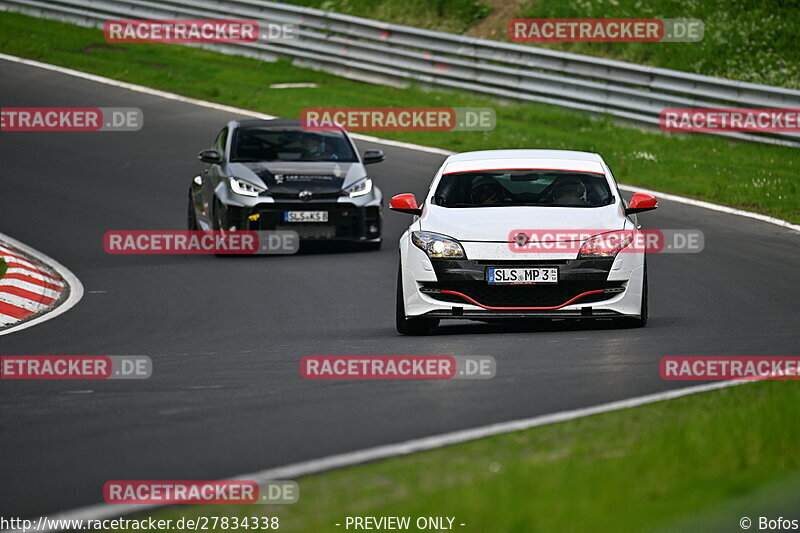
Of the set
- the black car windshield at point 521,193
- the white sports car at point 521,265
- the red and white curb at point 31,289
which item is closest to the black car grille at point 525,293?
the white sports car at point 521,265

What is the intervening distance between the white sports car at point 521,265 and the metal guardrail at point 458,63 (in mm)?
12936

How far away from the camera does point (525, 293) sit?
11.6 meters

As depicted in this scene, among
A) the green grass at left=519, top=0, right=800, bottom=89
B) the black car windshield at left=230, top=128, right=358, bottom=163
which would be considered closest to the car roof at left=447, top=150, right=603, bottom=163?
the black car windshield at left=230, top=128, right=358, bottom=163

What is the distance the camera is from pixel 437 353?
423 inches

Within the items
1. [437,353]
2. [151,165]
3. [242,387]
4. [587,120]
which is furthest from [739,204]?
[242,387]

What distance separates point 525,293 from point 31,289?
635 cm

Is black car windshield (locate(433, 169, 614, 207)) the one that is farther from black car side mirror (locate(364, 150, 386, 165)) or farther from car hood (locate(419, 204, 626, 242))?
black car side mirror (locate(364, 150, 386, 165))

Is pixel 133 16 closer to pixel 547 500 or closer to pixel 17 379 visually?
pixel 17 379

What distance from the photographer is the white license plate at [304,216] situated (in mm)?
18344

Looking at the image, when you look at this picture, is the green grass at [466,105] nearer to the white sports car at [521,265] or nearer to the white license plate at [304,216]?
the white license plate at [304,216]

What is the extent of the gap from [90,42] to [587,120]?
39.5ft

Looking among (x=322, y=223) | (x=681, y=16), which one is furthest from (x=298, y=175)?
(x=681, y=16)

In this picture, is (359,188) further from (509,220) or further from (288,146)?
(509,220)

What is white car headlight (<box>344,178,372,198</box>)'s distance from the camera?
733 inches
